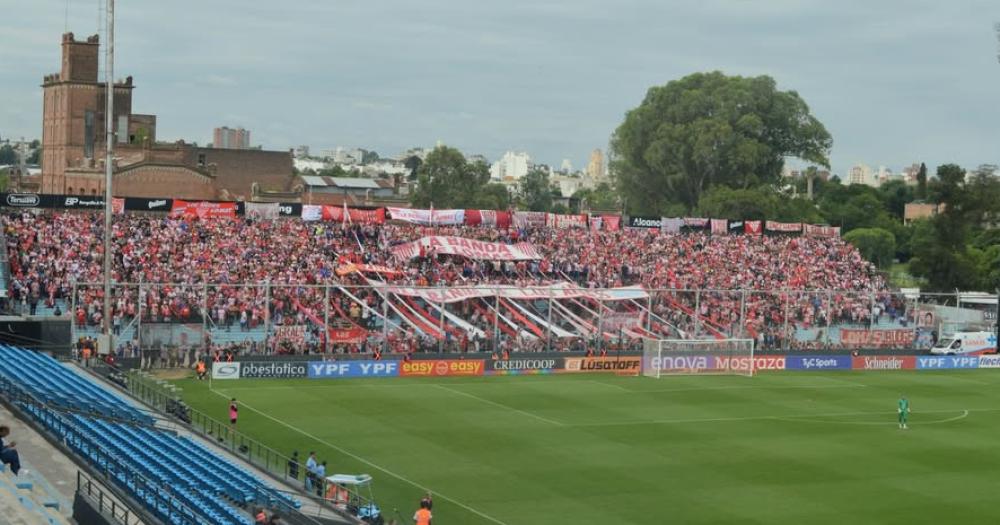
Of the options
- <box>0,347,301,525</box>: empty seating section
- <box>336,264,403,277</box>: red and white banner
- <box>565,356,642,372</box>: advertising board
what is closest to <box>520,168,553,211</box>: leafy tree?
<box>336,264,403,277</box>: red and white banner

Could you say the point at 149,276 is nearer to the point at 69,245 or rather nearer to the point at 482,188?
the point at 69,245

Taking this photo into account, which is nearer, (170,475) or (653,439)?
(170,475)

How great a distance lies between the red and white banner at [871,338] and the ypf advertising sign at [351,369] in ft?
91.2

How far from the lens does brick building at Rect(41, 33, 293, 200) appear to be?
103688 millimetres

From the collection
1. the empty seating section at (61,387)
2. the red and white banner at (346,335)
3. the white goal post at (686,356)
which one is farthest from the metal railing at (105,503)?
the white goal post at (686,356)

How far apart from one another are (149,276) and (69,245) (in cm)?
483

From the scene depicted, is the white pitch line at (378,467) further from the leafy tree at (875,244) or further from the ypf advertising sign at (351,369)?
the leafy tree at (875,244)

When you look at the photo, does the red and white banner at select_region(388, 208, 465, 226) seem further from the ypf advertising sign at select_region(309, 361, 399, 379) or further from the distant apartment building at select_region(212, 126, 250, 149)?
the distant apartment building at select_region(212, 126, 250, 149)

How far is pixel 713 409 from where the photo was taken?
178 feet

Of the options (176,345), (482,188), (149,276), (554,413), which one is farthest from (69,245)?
(482,188)

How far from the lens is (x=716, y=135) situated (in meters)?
124

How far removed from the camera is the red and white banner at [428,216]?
80250 mm

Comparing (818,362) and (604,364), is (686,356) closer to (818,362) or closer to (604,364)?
(604,364)

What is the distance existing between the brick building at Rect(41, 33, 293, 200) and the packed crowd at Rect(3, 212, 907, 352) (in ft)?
99.9
